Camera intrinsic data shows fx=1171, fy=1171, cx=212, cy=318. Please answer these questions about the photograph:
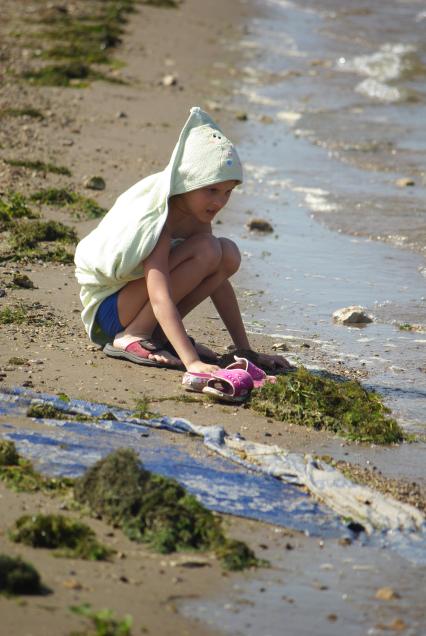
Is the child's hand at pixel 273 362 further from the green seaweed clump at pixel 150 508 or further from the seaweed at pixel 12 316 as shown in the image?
the green seaweed clump at pixel 150 508

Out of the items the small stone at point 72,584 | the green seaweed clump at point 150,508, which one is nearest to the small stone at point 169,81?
the green seaweed clump at point 150,508

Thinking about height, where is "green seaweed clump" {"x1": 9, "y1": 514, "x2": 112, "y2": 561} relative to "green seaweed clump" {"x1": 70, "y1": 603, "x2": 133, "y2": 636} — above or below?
below

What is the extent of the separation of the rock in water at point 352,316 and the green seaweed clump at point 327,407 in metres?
1.37

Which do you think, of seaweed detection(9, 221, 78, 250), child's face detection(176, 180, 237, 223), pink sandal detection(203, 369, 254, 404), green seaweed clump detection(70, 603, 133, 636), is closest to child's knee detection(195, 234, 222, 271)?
child's face detection(176, 180, 237, 223)

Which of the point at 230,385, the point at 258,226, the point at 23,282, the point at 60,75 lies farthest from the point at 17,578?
the point at 60,75

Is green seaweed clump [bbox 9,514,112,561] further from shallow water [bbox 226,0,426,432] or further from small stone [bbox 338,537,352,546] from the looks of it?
shallow water [bbox 226,0,426,432]

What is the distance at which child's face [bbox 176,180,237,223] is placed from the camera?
5.29 meters

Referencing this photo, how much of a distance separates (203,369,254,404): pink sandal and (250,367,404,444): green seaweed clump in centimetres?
5

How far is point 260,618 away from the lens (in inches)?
129

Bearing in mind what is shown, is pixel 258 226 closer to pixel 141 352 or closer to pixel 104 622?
pixel 141 352

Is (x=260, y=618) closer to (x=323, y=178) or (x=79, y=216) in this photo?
(x=79, y=216)

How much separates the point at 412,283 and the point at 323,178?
118 inches

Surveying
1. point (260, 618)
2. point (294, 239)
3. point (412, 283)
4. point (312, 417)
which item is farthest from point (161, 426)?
point (294, 239)

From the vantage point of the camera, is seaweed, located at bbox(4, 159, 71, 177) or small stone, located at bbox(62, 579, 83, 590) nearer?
small stone, located at bbox(62, 579, 83, 590)
